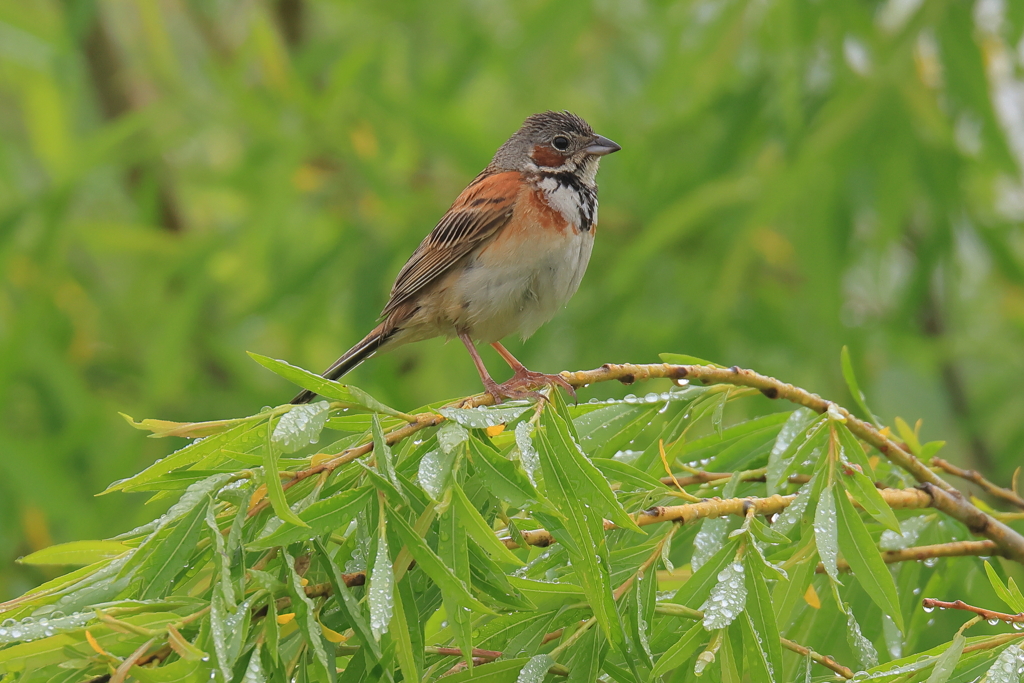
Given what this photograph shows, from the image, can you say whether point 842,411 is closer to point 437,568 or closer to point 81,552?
point 437,568

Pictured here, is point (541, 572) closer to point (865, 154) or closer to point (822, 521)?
point (822, 521)

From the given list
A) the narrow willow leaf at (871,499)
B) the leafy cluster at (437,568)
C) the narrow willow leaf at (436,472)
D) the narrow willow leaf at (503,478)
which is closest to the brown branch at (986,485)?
the leafy cluster at (437,568)

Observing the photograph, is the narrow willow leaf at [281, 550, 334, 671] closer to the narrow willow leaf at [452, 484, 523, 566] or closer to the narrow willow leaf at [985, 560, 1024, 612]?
the narrow willow leaf at [452, 484, 523, 566]

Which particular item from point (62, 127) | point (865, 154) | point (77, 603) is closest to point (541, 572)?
point (77, 603)

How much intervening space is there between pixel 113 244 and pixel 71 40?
1.38 metres

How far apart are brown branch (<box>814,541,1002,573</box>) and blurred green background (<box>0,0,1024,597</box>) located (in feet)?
9.06

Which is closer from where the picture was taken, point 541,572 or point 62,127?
point 541,572

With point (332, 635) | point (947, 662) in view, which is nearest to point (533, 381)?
point (332, 635)

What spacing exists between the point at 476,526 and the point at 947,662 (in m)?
1.01

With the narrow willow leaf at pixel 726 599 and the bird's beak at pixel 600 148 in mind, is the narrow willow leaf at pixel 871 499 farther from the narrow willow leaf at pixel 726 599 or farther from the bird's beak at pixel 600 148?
the bird's beak at pixel 600 148

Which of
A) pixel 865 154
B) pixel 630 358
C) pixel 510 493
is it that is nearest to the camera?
pixel 510 493

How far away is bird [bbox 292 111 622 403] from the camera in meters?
4.00

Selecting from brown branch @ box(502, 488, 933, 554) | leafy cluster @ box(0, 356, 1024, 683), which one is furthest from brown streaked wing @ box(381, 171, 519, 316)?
brown branch @ box(502, 488, 933, 554)

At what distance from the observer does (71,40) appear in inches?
263
